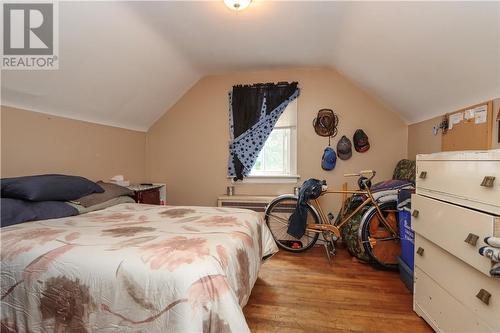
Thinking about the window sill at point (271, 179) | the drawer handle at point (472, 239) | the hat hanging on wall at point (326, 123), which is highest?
the hat hanging on wall at point (326, 123)

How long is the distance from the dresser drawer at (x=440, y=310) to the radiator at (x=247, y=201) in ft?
6.22

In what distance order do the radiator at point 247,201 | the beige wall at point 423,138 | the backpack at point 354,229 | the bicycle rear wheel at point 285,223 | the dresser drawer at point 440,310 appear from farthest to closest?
1. the radiator at point 247,201
2. the bicycle rear wheel at point 285,223
3. the backpack at point 354,229
4. the beige wall at point 423,138
5. the dresser drawer at point 440,310

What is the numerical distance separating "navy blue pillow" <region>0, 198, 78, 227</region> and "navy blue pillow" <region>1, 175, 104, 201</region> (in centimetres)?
5

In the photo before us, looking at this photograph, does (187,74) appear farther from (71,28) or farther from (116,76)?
(71,28)

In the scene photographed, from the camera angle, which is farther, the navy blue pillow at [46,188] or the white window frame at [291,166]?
the white window frame at [291,166]

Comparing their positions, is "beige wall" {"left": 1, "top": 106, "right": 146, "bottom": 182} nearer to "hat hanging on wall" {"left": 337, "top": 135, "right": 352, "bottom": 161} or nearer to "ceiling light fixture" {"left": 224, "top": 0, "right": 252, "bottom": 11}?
"ceiling light fixture" {"left": 224, "top": 0, "right": 252, "bottom": 11}

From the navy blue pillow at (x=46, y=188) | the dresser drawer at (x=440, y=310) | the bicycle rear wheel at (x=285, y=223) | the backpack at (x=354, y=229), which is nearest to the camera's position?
the dresser drawer at (x=440, y=310)

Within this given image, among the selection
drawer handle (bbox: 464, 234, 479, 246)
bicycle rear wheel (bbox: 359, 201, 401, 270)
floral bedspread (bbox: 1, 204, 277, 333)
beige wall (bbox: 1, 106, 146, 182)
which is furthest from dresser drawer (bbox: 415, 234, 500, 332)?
beige wall (bbox: 1, 106, 146, 182)

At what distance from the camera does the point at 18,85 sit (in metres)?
2.03

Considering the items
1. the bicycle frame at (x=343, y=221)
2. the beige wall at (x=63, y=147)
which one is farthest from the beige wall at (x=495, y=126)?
the beige wall at (x=63, y=147)

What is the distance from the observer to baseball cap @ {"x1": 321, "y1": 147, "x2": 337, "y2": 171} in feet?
10.8

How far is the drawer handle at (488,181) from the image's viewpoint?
1.14m

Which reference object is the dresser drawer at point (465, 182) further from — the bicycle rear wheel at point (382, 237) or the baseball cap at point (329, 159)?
the baseball cap at point (329, 159)

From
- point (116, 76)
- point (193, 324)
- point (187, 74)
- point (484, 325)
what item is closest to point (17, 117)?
point (116, 76)
